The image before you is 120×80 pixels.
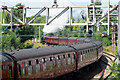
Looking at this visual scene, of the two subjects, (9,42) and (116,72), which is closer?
(116,72)

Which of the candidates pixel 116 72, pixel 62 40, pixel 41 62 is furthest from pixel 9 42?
pixel 116 72

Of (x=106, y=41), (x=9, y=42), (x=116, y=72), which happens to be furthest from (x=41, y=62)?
(x=106, y=41)

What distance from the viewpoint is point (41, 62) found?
1206 cm

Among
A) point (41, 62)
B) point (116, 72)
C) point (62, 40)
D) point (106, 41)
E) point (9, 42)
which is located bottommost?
point (116, 72)

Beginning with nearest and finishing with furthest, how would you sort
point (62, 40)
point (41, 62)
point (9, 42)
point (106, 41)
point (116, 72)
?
point (116, 72)
point (41, 62)
point (9, 42)
point (62, 40)
point (106, 41)

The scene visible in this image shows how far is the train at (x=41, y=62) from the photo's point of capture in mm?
9762

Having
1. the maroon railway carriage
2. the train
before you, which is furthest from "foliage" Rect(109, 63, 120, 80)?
the maroon railway carriage

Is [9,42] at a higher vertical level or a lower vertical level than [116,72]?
higher

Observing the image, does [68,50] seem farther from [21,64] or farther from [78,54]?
[21,64]

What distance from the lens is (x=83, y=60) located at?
18109mm

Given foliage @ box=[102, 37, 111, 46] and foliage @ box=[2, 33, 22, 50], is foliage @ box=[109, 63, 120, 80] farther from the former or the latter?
foliage @ box=[102, 37, 111, 46]

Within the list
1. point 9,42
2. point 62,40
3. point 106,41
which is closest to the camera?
point 9,42

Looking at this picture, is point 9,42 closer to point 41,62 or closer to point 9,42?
point 9,42

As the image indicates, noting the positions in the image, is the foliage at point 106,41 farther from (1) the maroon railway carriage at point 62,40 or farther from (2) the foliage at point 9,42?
(2) the foliage at point 9,42
